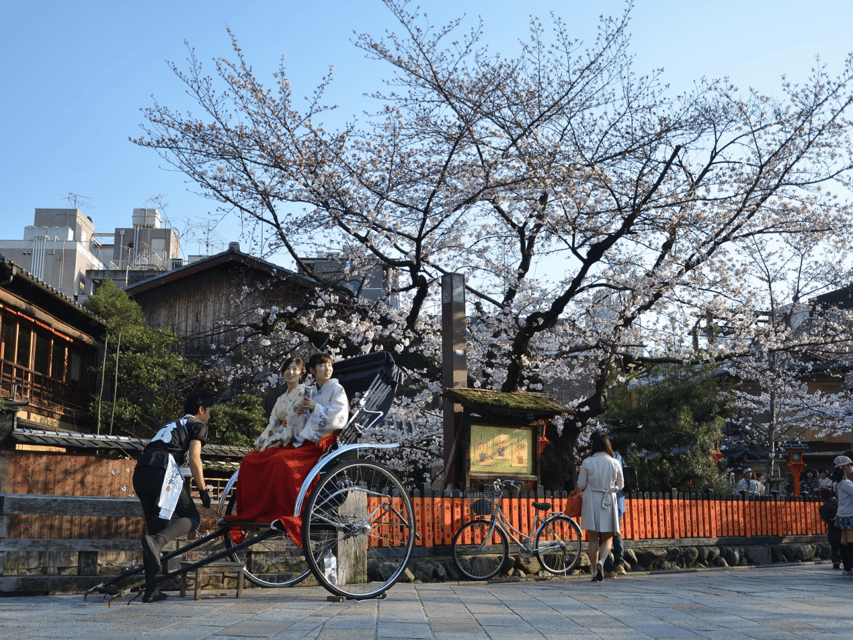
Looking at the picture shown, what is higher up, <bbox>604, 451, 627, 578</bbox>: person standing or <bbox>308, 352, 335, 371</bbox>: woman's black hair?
<bbox>308, 352, 335, 371</bbox>: woman's black hair

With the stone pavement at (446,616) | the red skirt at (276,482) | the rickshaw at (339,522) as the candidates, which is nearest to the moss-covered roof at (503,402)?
the rickshaw at (339,522)

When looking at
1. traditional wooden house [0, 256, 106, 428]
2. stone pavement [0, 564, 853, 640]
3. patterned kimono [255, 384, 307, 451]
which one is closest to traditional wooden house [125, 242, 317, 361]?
traditional wooden house [0, 256, 106, 428]

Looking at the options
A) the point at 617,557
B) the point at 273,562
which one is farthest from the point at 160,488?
the point at 617,557

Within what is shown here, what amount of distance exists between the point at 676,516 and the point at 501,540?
12.1ft

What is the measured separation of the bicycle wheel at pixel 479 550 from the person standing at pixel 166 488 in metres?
4.13

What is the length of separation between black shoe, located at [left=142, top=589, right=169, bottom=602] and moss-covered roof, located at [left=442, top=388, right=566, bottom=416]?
4621 millimetres

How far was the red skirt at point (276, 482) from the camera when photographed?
16.8ft

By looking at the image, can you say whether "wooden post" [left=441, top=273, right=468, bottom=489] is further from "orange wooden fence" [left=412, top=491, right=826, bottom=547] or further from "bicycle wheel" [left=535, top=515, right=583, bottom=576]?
"bicycle wheel" [left=535, top=515, right=583, bottom=576]

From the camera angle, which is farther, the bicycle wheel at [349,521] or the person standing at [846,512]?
the person standing at [846,512]

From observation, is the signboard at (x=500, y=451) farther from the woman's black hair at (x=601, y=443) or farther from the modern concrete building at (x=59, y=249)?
the modern concrete building at (x=59, y=249)

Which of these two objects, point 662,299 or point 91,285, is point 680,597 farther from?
point 91,285

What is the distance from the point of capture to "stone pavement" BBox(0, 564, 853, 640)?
3.88 metres

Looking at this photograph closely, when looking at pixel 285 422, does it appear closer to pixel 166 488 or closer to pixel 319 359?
pixel 319 359

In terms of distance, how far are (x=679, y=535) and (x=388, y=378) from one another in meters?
7.31
